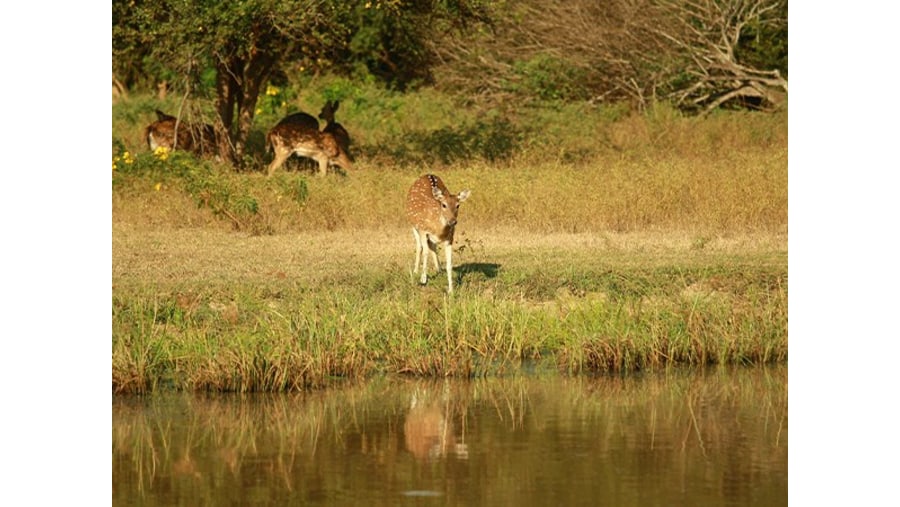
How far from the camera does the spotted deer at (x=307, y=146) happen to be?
70.2 feet

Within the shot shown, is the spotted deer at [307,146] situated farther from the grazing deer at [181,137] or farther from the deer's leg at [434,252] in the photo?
the deer's leg at [434,252]

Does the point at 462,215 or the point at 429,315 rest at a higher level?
the point at 462,215

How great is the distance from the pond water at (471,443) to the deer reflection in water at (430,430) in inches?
0.5

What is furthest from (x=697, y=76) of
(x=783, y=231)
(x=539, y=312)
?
(x=539, y=312)

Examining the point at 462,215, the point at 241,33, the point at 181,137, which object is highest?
the point at 241,33

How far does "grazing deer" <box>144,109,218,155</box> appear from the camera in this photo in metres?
21.4

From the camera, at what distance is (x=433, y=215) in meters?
13.2

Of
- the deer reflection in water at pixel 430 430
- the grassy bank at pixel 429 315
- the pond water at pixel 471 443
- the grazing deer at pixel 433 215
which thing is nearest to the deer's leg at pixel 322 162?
the grassy bank at pixel 429 315

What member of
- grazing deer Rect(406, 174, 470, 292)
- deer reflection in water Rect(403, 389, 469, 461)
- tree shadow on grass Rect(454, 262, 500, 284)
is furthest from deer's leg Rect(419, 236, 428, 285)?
deer reflection in water Rect(403, 389, 469, 461)

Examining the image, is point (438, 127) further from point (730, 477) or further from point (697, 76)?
point (730, 477)

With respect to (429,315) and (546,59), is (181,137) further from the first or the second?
(429,315)

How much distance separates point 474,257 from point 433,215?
187 centimetres

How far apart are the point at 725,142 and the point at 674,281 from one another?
9943 mm

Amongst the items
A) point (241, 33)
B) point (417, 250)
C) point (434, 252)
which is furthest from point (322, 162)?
point (417, 250)
